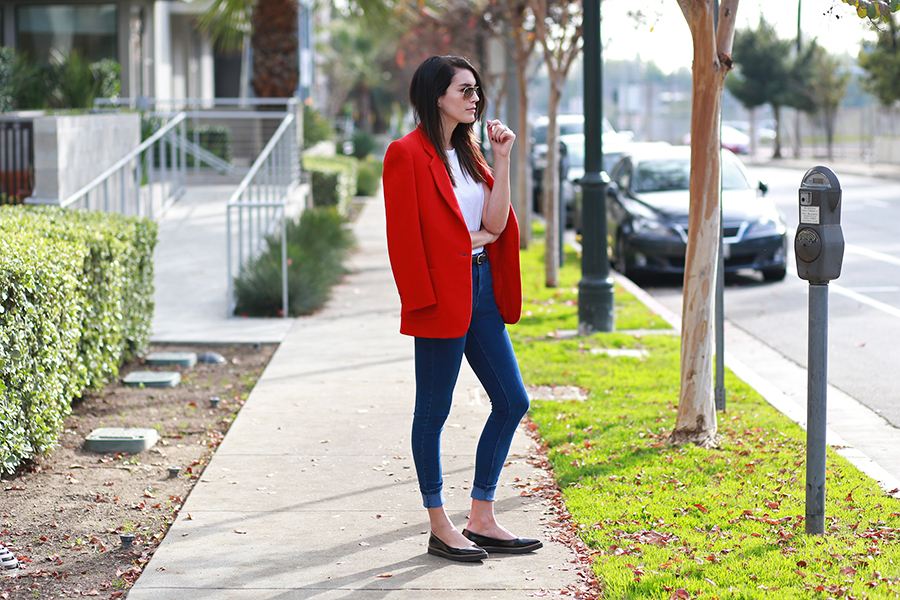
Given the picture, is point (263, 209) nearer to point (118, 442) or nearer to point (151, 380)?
point (151, 380)

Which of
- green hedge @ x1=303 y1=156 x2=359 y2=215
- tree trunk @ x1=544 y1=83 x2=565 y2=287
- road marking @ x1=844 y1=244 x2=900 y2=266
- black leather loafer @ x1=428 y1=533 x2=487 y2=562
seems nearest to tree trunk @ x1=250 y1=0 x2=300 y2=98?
green hedge @ x1=303 y1=156 x2=359 y2=215

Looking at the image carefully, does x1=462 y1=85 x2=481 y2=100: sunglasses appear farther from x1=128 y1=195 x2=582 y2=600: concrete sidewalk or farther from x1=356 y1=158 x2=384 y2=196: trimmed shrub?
x1=356 y1=158 x2=384 y2=196: trimmed shrub

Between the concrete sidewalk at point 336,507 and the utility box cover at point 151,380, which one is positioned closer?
the concrete sidewalk at point 336,507

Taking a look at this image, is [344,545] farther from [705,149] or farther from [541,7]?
[541,7]

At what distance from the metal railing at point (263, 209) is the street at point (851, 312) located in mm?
4192

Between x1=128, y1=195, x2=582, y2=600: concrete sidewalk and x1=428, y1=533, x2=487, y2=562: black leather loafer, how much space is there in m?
0.04

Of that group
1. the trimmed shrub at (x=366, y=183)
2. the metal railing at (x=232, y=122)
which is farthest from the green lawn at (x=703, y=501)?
the trimmed shrub at (x=366, y=183)

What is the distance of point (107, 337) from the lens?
6.54 m

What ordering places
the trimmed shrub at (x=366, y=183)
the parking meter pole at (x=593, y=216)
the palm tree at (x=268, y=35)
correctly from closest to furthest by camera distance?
1. the parking meter pole at (x=593, y=216)
2. the palm tree at (x=268, y=35)
3. the trimmed shrub at (x=366, y=183)

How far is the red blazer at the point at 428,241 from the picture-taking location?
387cm

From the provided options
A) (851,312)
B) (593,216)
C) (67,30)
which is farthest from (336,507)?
(67,30)

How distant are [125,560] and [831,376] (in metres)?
5.18

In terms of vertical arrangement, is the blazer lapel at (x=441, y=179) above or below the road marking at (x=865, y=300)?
above

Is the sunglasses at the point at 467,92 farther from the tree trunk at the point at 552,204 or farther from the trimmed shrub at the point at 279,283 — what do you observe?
the tree trunk at the point at 552,204
